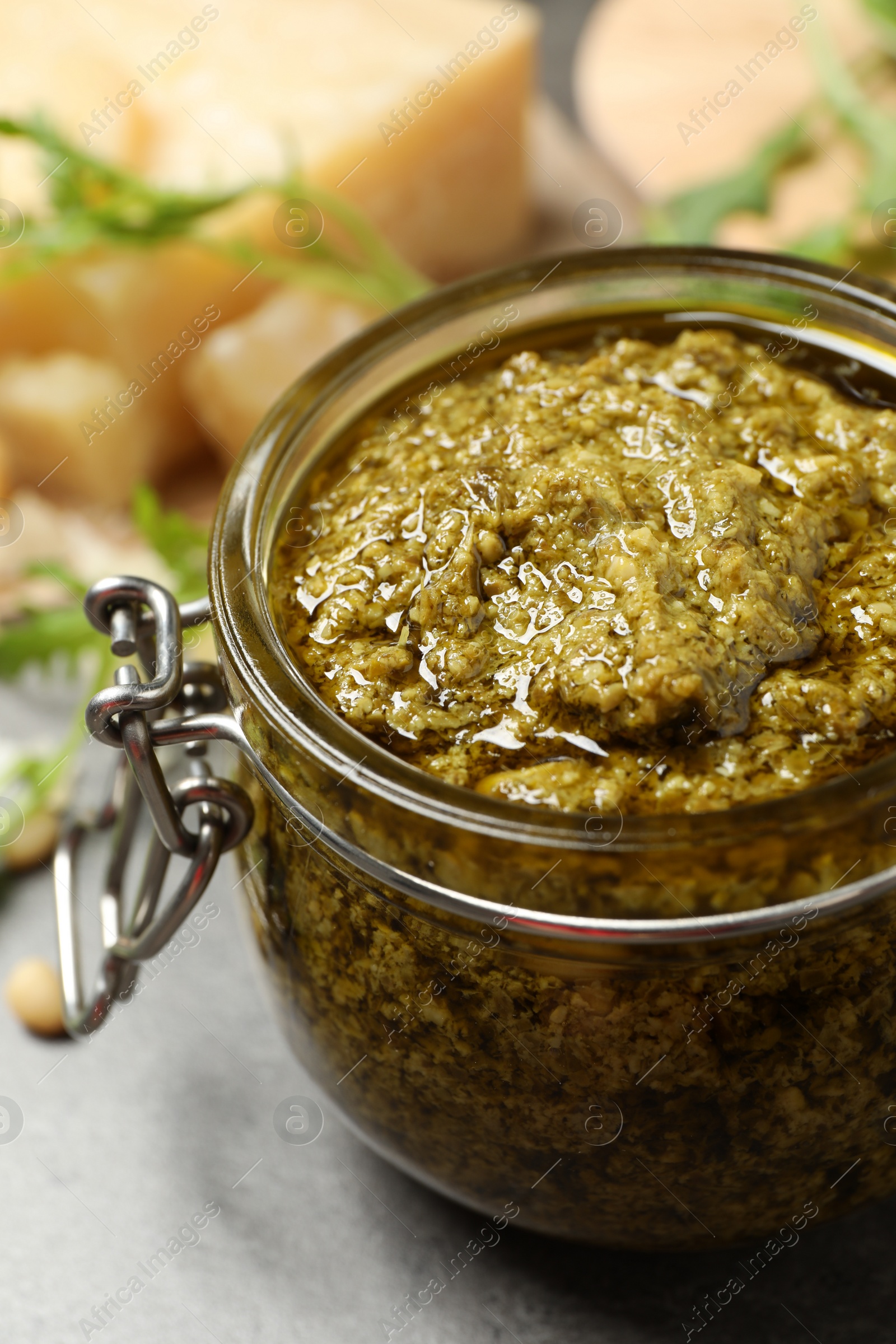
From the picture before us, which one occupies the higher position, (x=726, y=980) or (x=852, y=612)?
(x=852, y=612)

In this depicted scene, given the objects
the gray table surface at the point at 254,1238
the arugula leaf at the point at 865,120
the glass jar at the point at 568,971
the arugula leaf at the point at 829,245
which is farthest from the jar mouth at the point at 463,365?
the arugula leaf at the point at 865,120

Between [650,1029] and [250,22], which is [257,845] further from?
[250,22]

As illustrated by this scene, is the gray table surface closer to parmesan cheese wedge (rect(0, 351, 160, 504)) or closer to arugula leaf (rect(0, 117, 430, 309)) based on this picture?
parmesan cheese wedge (rect(0, 351, 160, 504))

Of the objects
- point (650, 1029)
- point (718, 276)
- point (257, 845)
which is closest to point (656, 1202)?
point (650, 1029)

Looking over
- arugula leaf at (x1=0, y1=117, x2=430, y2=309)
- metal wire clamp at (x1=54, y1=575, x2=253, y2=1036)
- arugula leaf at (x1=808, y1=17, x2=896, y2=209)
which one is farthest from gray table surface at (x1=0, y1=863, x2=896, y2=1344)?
arugula leaf at (x1=808, y1=17, x2=896, y2=209)

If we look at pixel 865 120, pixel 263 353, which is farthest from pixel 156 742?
pixel 865 120

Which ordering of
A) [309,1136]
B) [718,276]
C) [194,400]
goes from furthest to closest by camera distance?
1. [194,400]
2. [309,1136]
3. [718,276]
